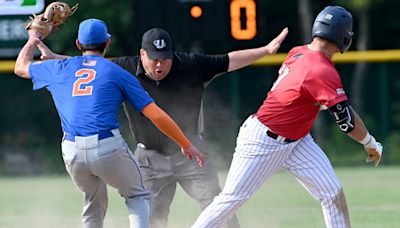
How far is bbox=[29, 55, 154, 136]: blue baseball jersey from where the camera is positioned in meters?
7.18

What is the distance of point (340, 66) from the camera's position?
19.0m

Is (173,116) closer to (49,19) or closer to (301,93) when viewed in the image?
(49,19)

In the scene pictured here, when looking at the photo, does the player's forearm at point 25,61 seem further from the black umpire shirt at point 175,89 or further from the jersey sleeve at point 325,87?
the jersey sleeve at point 325,87

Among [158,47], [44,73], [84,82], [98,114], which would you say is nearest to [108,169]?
[98,114]

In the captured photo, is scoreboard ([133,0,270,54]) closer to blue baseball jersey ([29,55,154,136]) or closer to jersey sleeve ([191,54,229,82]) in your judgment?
jersey sleeve ([191,54,229,82])

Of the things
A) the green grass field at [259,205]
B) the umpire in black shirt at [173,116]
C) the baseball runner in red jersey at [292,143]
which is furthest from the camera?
the green grass field at [259,205]

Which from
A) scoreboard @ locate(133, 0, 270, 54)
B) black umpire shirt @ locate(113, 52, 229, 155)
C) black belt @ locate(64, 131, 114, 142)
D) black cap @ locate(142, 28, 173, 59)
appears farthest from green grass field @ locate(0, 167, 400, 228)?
black belt @ locate(64, 131, 114, 142)

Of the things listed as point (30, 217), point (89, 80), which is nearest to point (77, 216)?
point (30, 217)

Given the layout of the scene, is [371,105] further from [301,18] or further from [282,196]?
[282,196]

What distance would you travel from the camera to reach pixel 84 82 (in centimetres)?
723

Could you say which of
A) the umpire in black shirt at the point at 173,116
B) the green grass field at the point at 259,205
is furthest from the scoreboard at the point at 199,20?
the umpire in black shirt at the point at 173,116

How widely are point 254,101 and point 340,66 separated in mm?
1615

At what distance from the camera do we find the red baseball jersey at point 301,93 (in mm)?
6984

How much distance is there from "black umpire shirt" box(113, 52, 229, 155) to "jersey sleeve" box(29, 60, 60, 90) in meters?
0.92
